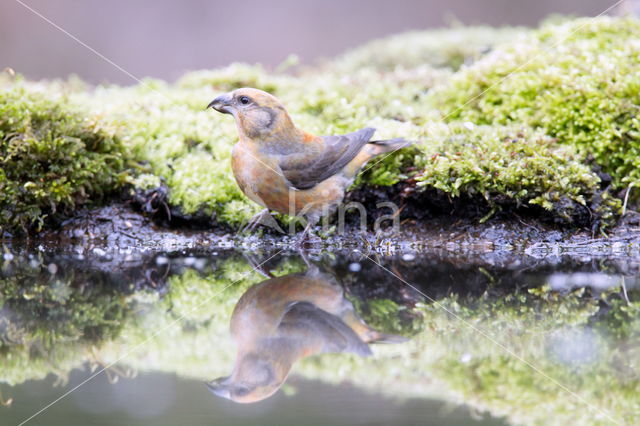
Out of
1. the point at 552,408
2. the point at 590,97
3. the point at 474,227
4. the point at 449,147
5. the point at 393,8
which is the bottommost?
the point at 552,408

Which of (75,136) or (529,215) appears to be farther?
(75,136)

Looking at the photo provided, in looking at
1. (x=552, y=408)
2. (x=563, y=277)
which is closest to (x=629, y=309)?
(x=563, y=277)

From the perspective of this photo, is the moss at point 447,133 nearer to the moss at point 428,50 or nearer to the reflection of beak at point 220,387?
the moss at point 428,50

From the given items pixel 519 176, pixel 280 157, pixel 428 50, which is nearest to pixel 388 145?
pixel 280 157

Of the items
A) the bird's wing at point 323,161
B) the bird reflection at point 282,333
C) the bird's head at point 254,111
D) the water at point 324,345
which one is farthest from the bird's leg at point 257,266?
the bird's head at point 254,111

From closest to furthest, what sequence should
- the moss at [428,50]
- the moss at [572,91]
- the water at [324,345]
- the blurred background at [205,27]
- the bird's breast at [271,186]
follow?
1. the water at [324,345]
2. the bird's breast at [271,186]
3. the moss at [572,91]
4. the moss at [428,50]
5. the blurred background at [205,27]

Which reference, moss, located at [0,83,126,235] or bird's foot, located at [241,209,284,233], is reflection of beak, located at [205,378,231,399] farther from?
moss, located at [0,83,126,235]

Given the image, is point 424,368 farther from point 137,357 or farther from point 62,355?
point 62,355
